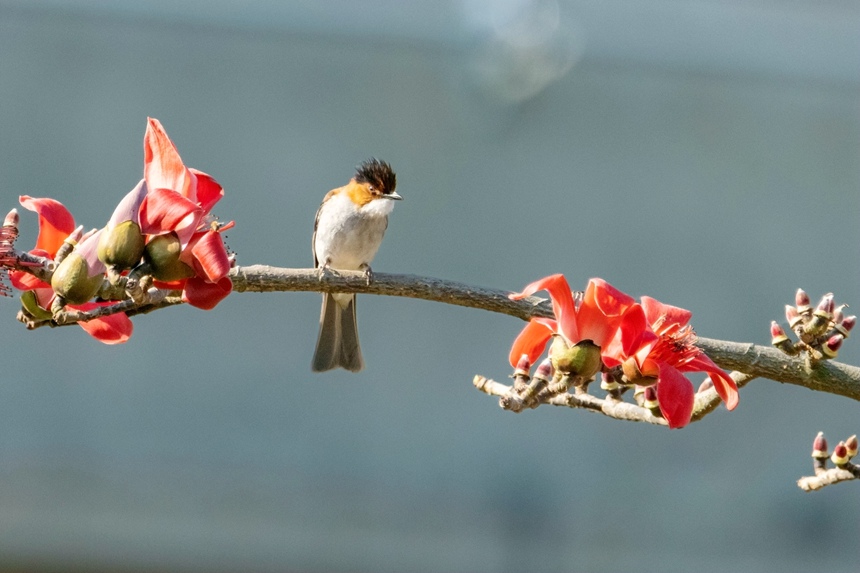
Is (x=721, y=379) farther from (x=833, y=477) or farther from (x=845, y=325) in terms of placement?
(x=833, y=477)

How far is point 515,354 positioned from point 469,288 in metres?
0.20

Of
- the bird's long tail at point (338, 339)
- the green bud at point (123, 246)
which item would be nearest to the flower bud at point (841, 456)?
the green bud at point (123, 246)

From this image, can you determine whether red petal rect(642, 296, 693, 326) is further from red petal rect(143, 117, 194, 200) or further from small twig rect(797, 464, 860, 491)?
red petal rect(143, 117, 194, 200)

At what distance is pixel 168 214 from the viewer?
1.24 metres

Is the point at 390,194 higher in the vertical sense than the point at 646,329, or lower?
higher

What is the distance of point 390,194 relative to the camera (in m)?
4.84

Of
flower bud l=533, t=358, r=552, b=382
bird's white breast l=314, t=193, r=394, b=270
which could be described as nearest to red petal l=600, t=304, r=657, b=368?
flower bud l=533, t=358, r=552, b=382

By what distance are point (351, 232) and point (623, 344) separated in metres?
3.48

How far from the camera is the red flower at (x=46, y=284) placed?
4.54 feet

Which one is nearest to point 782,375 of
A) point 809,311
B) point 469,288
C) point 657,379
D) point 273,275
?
point 809,311

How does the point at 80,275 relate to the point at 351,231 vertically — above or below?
below

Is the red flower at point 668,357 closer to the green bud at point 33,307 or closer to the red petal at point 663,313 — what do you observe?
the red petal at point 663,313

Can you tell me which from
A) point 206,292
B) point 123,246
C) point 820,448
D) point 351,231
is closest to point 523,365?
point 206,292

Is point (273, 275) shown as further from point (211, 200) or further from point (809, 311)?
point (809, 311)
